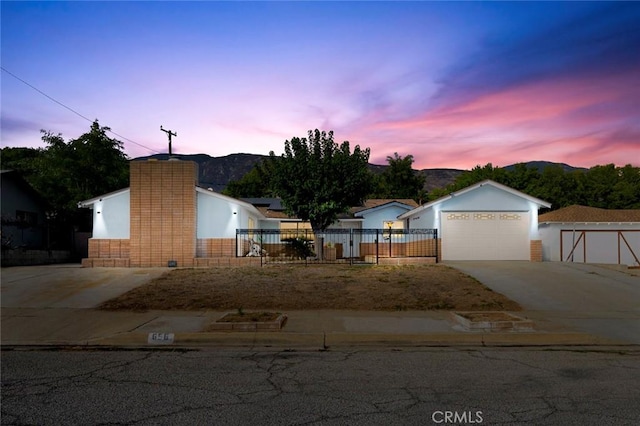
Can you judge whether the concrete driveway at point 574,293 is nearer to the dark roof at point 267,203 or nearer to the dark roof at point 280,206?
the dark roof at point 280,206

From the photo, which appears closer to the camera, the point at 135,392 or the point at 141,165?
the point at 135,392

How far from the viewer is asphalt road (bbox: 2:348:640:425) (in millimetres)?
5527

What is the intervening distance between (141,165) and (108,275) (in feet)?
19.8

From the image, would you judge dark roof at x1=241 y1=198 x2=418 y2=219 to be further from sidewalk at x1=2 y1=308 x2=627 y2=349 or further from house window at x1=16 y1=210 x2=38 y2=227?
sidewalk at x1=2 y1=308 x2=627 y2=349

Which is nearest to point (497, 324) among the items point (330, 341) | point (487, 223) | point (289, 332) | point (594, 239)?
point (330, 341)

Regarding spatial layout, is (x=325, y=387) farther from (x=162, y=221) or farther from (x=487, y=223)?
(x=487, y=223)

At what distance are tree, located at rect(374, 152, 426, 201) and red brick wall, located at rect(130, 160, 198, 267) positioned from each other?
132ft

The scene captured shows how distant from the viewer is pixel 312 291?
1512 centimetres

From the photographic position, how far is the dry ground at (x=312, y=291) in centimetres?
1357

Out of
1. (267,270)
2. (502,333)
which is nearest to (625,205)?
(267,270)

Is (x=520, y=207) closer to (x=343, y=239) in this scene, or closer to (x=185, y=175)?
(x=343, y=239)

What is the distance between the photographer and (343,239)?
32.9 metres

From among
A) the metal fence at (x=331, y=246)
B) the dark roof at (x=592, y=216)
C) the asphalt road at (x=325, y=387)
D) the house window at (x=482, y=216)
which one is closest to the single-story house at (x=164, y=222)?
the metal fence at (x=331, y=246)

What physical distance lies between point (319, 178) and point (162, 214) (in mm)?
8060
